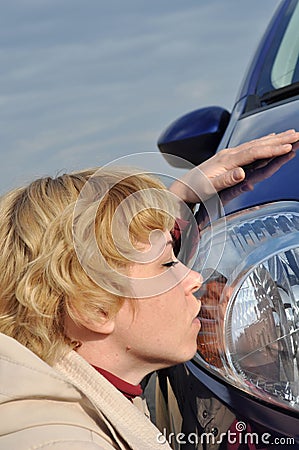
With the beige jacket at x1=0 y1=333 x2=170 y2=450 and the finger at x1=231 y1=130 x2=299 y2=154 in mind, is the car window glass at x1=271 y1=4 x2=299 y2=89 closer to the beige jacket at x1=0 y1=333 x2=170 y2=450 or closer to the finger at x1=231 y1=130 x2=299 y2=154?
the finger at x1=231 y1=130 x2=299 y2=154

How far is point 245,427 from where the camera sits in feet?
6.35

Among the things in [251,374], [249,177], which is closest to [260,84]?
[249,177]

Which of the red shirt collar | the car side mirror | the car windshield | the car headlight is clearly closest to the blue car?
the car headlight

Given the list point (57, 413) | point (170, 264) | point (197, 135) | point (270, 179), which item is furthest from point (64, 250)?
point (197, 135)

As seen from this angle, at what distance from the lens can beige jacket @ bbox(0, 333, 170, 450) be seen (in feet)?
5.85

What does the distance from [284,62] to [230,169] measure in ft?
3.37

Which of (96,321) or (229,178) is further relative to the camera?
(229,178)

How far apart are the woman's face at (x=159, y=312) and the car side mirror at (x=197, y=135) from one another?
1.29 metres

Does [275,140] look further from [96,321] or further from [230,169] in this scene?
[96,321]

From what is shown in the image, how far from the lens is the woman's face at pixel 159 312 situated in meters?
2.11

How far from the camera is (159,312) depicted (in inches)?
83.6

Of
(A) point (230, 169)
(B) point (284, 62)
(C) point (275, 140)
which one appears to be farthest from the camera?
(B) point (284, 62)

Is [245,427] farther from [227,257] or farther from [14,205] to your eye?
[14,205]

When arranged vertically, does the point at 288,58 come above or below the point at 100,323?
above
